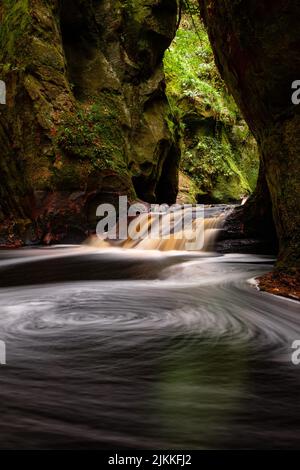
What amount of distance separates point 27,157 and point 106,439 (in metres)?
8.84

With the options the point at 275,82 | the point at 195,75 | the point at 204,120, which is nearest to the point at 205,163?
the point at 204,120

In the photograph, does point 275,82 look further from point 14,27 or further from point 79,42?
point 79,42

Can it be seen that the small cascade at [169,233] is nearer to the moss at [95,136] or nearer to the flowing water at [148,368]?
the moss at [95,136]

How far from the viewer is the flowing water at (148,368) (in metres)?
1.48

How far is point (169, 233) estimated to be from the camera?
8.99 metres

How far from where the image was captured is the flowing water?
148cm

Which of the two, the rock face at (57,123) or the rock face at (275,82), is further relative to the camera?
the rock face at (57,123)

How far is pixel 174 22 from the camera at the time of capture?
13.6 metres

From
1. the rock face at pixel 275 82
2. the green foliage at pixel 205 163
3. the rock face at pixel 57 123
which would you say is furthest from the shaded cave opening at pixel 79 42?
the green foliage at pixel 205 163
